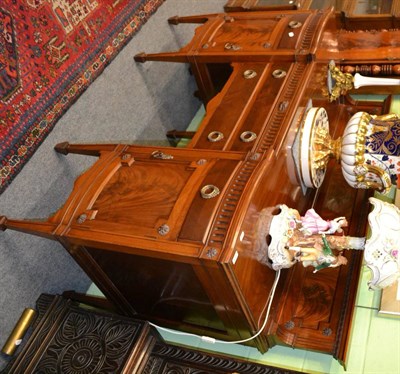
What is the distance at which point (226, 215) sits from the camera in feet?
4.83

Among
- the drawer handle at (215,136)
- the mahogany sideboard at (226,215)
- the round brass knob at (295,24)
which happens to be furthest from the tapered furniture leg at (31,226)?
the round brass knob at (295,24)

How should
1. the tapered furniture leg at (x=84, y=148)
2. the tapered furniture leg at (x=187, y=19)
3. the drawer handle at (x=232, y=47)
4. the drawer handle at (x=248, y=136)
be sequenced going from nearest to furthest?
1. the drawer handle at (x=248, y=136)
2. the tapered furniture leg at (x=84, y=148)
3. the drawer handle at (x=232, y=47)
4. the tapered furniture leg at (x=187, y=19)

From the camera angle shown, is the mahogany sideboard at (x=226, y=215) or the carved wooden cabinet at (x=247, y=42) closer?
the mahogany sideboard at (x=226, y=215)

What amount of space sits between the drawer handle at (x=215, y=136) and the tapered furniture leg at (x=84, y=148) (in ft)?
1.30

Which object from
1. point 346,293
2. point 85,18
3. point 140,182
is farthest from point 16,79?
point 346,293

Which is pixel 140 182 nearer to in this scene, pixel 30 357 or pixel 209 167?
pixel 209 167

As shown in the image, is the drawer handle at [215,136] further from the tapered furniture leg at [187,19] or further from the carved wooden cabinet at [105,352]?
the tapered furniture leg at [187,19]

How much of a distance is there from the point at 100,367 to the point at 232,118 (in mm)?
1089

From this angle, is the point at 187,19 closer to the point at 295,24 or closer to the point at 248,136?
the point at 295,24

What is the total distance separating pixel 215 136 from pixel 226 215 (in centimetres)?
51

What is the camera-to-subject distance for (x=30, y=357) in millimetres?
1774

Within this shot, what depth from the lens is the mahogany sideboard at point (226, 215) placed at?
58.9 inches

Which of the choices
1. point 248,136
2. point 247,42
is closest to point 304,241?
point 248,136

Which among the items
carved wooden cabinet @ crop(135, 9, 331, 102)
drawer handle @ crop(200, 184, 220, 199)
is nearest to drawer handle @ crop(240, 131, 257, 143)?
drawer handle @ crop(200, 184, 220, 199)
